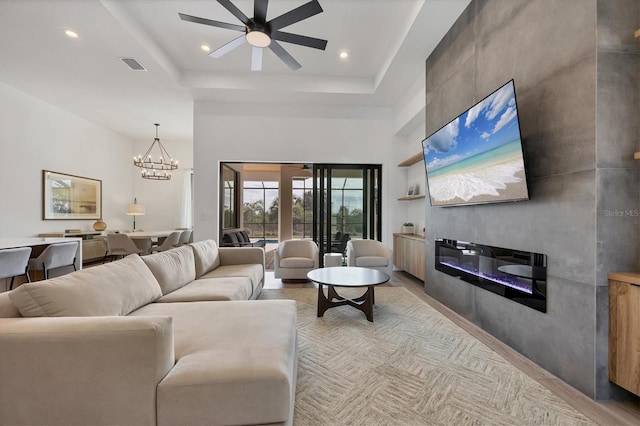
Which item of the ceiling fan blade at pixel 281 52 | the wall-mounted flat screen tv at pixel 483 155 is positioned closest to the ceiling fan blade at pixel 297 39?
the ceiling fan blade at pixel 281 52

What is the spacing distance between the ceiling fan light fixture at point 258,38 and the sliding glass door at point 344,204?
9.62 feet

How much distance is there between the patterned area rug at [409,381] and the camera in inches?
61.7

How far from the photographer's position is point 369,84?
506cm

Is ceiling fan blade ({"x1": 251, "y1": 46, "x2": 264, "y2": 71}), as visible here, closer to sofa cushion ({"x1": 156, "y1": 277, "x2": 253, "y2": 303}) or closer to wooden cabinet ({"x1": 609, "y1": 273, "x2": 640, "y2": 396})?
sofa cushion ({"x1": 156, "y1": 277, "x2": 253, "y2": 303})

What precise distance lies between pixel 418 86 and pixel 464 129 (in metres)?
2.25

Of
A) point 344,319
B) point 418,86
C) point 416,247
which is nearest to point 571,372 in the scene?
point 344,319

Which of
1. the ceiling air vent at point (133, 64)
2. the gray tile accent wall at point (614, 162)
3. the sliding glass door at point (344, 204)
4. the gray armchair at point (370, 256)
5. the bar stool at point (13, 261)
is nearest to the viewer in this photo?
the gray tile accent wall at point (614, 162)

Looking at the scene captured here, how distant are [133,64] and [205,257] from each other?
312 centimetres

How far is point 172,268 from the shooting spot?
262 cm

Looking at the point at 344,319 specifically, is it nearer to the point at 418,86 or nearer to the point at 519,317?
the point at 519,317

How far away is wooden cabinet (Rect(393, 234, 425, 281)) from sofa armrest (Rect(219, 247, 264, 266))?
2498 millimetres

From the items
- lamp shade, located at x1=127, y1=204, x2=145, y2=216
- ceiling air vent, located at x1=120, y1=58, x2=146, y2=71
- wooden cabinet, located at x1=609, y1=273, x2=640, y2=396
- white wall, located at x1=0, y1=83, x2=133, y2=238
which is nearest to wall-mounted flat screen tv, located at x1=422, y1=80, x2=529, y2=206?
wooden cabinet, located at x1=609, y1=273, x2=640, y2=396

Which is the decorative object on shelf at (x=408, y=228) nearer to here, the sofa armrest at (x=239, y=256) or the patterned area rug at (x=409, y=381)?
the patterned area rug at (x=409, y=381)

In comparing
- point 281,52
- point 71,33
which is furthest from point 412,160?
point 71,33
